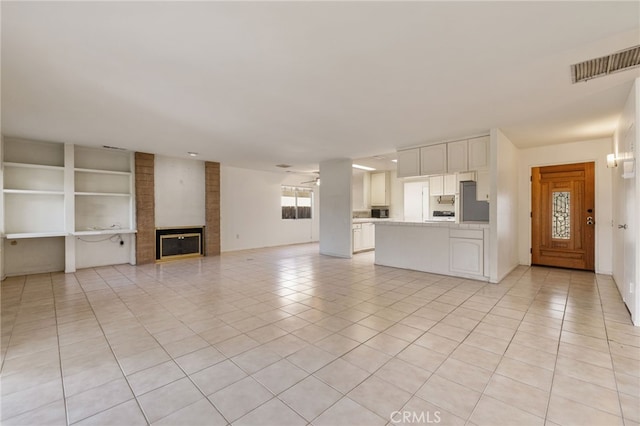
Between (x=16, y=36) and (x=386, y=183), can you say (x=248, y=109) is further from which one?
(x=386, y=183)

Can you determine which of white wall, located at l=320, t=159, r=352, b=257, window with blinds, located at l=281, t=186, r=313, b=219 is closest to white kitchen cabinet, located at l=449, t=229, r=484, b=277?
white wall, located at l=320, t=159, r=352, b=257

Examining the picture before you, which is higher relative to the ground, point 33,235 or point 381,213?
point 381,213

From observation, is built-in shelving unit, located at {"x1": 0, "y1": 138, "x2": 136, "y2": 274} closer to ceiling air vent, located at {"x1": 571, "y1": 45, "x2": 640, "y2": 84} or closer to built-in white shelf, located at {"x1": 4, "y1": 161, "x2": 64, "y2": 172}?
built-in white shelf, located at {"x1": 4, "y1": 161, "x2": 64, "y2": 172}

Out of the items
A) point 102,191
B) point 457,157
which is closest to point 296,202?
point 102,191

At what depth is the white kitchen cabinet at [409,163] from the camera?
557 cm

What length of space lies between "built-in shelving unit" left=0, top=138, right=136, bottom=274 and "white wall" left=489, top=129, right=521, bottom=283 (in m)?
7.46

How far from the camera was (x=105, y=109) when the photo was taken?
3.63m

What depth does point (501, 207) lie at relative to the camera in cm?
473

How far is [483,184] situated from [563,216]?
2157 mm

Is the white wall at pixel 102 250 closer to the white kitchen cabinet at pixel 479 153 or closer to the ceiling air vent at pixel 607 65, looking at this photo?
the white kitchen cabinet at pixel 479 153

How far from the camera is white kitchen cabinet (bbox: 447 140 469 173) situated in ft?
16.2

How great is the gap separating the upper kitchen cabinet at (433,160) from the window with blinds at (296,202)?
5525 millimetres

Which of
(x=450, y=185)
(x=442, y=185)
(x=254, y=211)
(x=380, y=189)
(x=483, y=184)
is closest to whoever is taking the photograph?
(x=483, y=184)

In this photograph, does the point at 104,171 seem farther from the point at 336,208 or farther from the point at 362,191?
the point at 362,191
